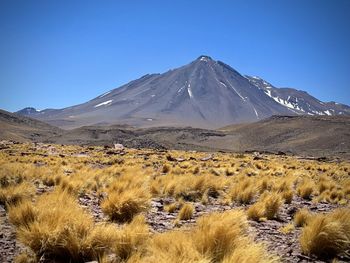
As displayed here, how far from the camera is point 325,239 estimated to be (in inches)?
216

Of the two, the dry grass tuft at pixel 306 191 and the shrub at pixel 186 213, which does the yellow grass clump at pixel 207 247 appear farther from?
the dry grass tuft at pixel 306 191

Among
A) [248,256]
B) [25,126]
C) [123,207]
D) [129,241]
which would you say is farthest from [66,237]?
[25,126]

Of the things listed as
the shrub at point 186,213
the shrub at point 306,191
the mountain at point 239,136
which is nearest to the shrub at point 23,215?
the shrub at point 186,213

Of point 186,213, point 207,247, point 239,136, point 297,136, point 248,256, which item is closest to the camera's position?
point 248,256

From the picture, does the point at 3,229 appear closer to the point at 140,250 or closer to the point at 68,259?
the point at 68,259

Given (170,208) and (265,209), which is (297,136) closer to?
(265,209)

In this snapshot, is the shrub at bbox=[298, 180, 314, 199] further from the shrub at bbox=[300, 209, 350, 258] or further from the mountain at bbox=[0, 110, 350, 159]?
the mountain at bbox=[0, 110, 350, 159]

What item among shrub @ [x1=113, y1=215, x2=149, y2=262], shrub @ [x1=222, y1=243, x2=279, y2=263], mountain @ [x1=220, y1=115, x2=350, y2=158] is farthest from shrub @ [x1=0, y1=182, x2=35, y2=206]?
mountain @ [x1=220, y1=115, x2=350, y2=158]

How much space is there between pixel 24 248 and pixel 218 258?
8.41 feet

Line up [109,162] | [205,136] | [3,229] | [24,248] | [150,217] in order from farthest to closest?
[205,136] < [109,162] < [150,217] < [3,229] < [24,248]

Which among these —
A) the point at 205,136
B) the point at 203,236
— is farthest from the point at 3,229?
the point at 205,136

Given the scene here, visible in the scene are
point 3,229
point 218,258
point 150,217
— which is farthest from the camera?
point 150,217

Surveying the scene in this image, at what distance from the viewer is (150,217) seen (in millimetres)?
7598

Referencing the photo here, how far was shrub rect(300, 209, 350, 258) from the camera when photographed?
17.8 ft
